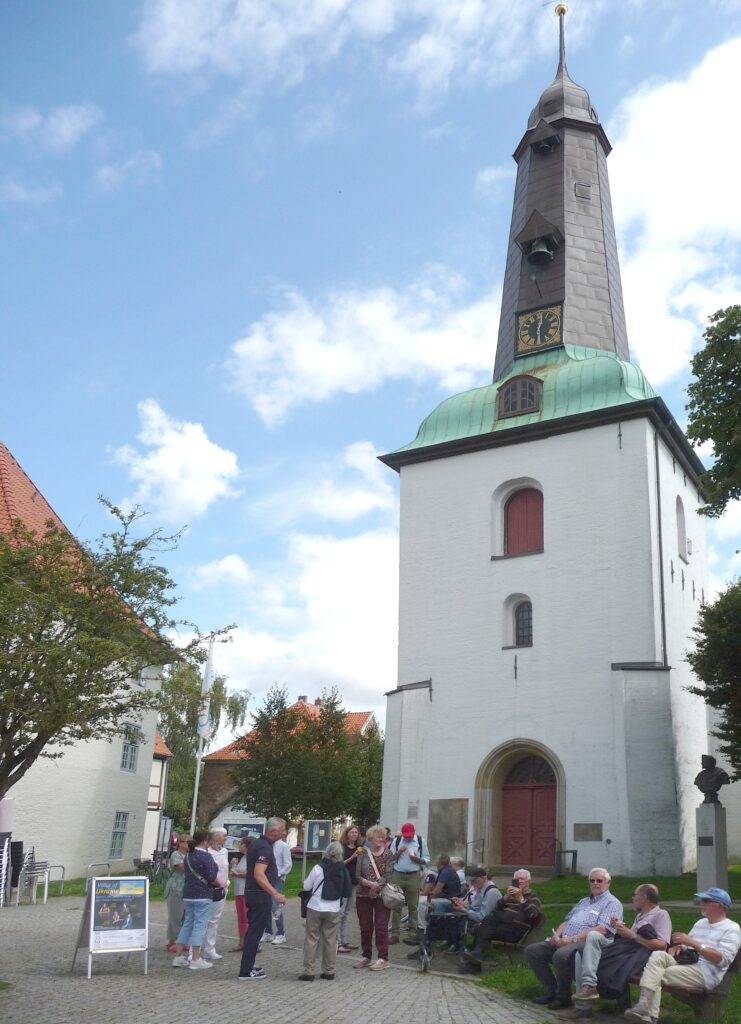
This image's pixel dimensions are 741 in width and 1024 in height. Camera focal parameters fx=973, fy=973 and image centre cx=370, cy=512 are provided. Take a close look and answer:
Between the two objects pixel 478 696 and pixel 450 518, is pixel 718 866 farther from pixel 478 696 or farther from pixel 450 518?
pixel 450 518

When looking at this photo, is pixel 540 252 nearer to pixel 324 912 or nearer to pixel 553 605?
pixel 553 605

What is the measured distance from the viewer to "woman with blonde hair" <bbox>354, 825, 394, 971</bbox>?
10219 mm

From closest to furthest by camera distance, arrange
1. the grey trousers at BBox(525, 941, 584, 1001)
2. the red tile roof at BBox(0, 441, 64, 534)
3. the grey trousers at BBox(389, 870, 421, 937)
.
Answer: the grey trousers at BBox(525, 941, 584, 1001), the grey trousers at BBox(389, 870, 421, 937), the red tile roof at BBox(0, 441, 64, 534)

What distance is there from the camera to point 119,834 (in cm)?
2702

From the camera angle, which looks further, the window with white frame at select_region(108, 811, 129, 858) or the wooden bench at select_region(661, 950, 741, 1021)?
the window with white frame at select_region(108, 811, 129, 858)

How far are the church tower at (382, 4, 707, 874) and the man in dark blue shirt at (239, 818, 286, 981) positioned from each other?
12677 mm

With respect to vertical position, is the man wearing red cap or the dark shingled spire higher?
the dark shingled spire

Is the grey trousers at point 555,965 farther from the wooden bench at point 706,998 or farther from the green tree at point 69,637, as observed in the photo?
the green tree at point 69,637

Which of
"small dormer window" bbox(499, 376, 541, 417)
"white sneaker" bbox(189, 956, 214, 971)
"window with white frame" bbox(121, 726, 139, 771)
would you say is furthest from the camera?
"window with white frame" bbox(121, 726, 139, 771)

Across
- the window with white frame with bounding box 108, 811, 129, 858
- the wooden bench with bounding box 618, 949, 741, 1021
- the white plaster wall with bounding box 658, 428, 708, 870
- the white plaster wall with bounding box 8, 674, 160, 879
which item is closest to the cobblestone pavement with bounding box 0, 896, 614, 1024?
the wooden bench with bounding box 618, 949, 741, 1021

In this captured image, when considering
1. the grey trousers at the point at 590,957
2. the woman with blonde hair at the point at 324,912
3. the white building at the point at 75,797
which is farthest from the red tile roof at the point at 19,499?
the grey trousers at the point at 590,957

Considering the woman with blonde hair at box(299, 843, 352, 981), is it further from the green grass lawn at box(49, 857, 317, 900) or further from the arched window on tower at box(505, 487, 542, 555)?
the arched window on tower at box(505, 487, 542, 555)

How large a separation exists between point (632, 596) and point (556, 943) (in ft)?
48.0

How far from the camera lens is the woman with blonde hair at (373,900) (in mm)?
10219
